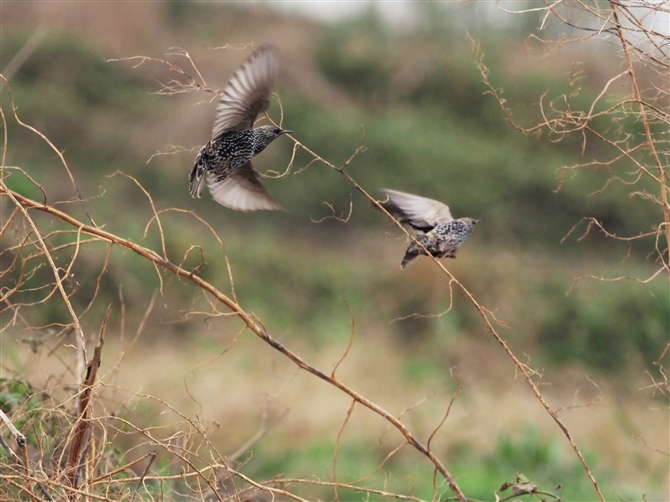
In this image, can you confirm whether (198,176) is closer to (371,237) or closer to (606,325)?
(606,325)

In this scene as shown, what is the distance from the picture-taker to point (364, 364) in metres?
8.16

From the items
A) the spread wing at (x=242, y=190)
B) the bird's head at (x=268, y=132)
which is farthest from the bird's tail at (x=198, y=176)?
the bird's head at (x=268, y=132)

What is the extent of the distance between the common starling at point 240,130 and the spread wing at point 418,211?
0.64 metres

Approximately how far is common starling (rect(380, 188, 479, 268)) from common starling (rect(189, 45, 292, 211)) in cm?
63

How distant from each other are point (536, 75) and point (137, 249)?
35.2ft

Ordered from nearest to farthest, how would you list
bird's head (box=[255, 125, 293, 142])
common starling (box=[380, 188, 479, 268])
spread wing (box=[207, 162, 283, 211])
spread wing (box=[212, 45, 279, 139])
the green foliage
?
spread wing (box=[212, 45, 279, 139]) → bird's head (box=[255, 125, 293, 142]) → spread wing (box=[207, 162, 283, 211]) → common starling (box=[380, 188, 479, 268]) → the green foliage

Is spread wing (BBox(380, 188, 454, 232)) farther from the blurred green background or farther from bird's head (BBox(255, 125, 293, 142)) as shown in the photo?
the blurred green background

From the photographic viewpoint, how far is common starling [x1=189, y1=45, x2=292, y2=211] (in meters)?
2.41

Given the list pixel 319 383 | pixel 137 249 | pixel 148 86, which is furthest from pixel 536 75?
pixel 137 249

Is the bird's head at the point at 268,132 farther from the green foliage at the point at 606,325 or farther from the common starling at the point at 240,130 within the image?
the green foliage at the point at 606,325

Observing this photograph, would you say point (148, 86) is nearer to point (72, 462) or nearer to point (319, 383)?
point (319, 383)

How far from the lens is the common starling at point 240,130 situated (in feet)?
7.91

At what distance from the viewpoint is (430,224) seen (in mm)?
3131

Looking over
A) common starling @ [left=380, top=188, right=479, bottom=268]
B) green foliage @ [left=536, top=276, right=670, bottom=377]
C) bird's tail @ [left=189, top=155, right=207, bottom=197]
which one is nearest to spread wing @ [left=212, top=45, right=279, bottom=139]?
bird's tail @ [left=189, top=155, right=207, bottom=197]
